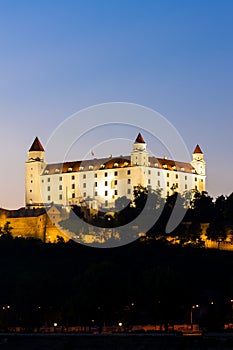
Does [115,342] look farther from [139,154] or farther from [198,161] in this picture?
[198,161]

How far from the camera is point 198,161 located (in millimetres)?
170500

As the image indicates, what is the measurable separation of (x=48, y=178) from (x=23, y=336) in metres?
77.3

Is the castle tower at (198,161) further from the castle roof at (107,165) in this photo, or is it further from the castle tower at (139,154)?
the castle tower at (139,154)

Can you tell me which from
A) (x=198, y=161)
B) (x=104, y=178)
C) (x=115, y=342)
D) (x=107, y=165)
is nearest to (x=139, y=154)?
(x=107, y=165)

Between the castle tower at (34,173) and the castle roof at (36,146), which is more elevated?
the castle roof at (36,146)

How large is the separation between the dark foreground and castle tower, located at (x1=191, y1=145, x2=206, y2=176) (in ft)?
267

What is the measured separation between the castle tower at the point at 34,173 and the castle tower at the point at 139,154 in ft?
41.4

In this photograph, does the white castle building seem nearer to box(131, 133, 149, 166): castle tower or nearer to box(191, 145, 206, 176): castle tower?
box(131, 133, 149, 166): castle tower

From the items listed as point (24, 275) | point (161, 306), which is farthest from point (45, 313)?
point (24, 275)

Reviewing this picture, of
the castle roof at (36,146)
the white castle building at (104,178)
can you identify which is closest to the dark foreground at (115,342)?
the white castle building at (104,178)

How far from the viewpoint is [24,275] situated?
11762cm

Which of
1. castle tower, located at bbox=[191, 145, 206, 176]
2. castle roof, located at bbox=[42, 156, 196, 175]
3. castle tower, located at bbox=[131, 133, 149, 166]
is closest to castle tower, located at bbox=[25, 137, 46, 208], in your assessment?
castle roof, located at bbox=[42, 156, 196, 175]

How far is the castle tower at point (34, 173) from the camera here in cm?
16204

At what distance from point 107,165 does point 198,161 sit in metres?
13.6
